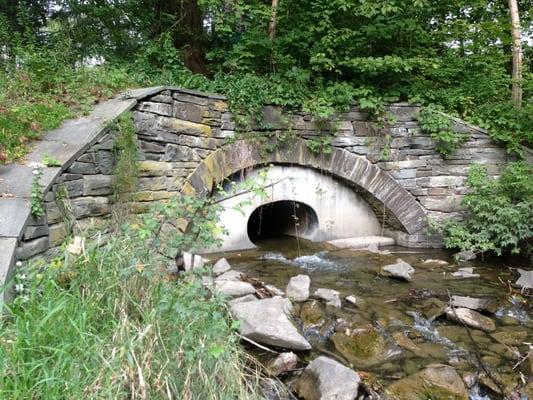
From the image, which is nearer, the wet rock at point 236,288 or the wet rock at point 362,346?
the wet rock at point 362,346

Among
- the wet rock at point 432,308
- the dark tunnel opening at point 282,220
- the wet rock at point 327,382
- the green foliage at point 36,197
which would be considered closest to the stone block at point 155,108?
the green foliage at point 36,197

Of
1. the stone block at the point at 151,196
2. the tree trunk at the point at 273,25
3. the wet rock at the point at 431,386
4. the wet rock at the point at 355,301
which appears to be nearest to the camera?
the wet rock at the point at 431,386

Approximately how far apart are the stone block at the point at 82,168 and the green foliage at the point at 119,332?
1207 millimetres

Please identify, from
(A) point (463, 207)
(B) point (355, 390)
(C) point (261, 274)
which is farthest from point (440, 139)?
(B) point (355, 390)

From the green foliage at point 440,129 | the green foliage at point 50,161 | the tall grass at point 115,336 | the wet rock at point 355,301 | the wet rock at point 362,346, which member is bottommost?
the wet rock at point 362,346

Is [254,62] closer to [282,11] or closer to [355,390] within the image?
[282,11]

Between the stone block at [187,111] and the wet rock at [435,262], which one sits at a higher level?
the stone block at [187,111]

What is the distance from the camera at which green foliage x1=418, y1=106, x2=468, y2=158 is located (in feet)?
20.1

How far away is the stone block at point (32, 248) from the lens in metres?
2.76

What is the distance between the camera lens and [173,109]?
4.63 m

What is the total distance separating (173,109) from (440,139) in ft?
13.3

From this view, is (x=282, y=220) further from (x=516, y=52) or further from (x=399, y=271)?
(x=516, y=52)

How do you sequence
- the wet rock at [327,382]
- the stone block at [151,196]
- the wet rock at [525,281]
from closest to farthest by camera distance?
the wet rock at [327,382] → the stone block at [151,196] → the wet rock at [525,281]

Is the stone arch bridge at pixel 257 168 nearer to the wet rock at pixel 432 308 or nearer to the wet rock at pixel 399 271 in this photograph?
the wet rock at pixel 399 271
